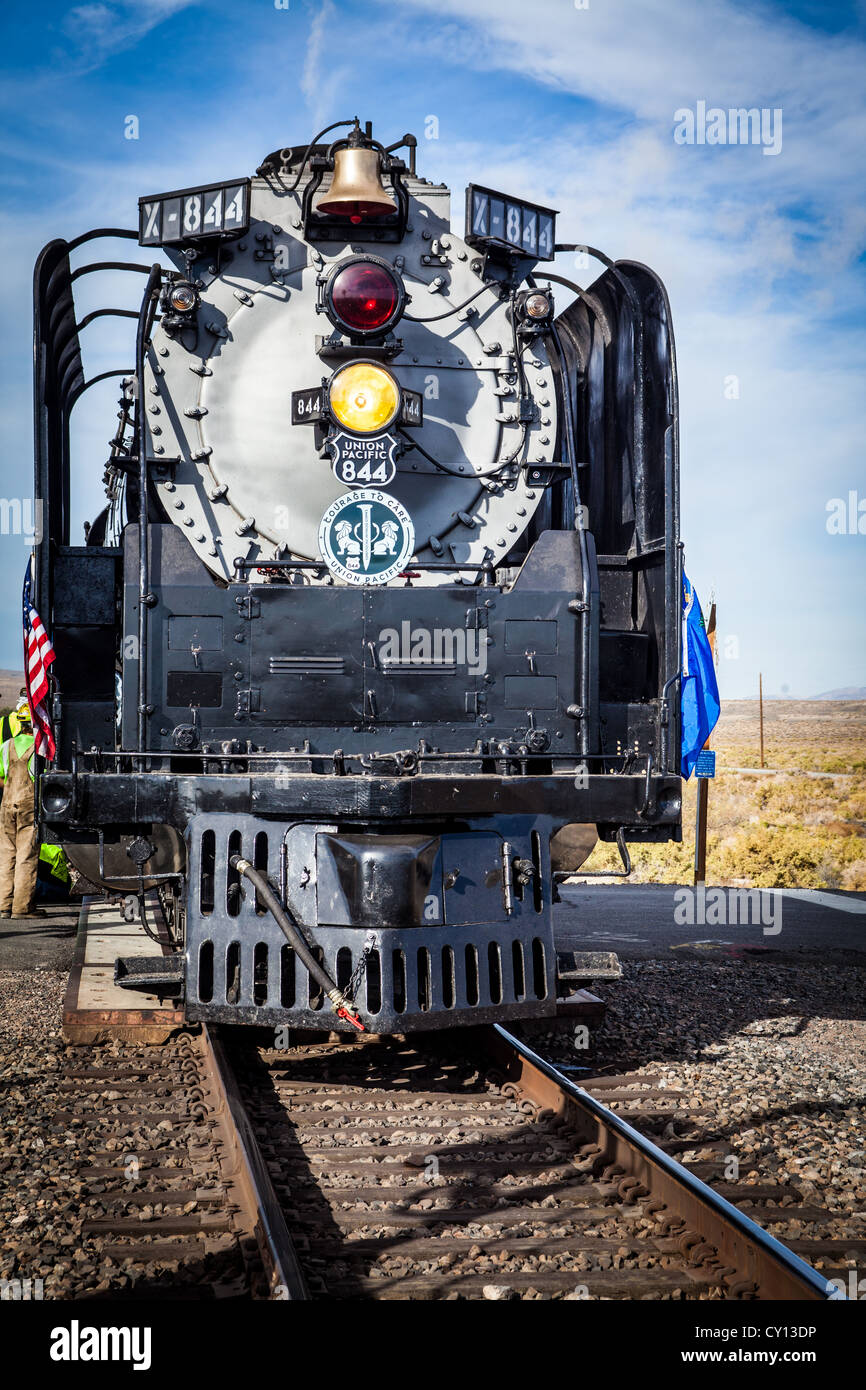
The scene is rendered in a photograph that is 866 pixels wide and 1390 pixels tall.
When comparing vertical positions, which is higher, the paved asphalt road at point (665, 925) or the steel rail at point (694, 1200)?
the steel rail at point (694, 1200)

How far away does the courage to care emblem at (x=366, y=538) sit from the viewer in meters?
5.35

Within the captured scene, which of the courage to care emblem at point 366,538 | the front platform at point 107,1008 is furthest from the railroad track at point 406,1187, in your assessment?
the courage to care emblem at point 366,538

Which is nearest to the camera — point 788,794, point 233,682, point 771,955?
point 233,682

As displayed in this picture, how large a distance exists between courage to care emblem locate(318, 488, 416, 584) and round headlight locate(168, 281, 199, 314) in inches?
44.4

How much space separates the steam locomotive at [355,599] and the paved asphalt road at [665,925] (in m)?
3.84

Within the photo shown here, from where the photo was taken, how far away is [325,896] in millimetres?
4613

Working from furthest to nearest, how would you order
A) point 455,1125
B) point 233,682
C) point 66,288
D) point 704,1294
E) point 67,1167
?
point 66,288, point 233,682, point 455,1125, point 67,1167, point 704,1294

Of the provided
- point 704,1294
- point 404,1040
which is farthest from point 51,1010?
point 704,1294

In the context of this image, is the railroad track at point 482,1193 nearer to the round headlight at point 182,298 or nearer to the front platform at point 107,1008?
the front platform at point 107,1008

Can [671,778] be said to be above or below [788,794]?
above

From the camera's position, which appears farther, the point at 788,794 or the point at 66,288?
the point at 788,794

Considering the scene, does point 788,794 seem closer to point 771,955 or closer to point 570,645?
point 771,955

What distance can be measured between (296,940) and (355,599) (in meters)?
1.57

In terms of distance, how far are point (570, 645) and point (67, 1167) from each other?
2943 mm
